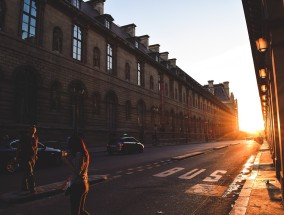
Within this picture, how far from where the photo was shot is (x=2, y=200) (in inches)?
257

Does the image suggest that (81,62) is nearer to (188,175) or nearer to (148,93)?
(148,93)

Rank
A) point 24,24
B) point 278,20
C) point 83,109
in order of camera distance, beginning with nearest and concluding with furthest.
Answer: point 278,20 < point 24,24 < point 83,109

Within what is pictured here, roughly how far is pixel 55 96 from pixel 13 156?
12819 millimetres

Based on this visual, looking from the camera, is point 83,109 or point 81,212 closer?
point 81,212

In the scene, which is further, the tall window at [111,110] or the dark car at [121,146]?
the tall window at [111,110]

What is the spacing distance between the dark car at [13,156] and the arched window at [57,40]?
13.8 m

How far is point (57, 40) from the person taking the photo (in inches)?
989

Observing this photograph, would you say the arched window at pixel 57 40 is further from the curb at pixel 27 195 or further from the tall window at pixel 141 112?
the curb at pixel 27 195

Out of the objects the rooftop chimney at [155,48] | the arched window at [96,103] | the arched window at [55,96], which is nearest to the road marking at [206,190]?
the arched window at [55,96]

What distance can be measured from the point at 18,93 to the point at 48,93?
9.53ft

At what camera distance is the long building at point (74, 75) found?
20.4 m

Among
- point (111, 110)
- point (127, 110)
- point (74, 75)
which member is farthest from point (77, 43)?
point (127, 110)

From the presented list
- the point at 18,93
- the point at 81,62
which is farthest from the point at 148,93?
the point at 18,93

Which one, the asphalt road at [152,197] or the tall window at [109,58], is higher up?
the tall window at [109,58]
